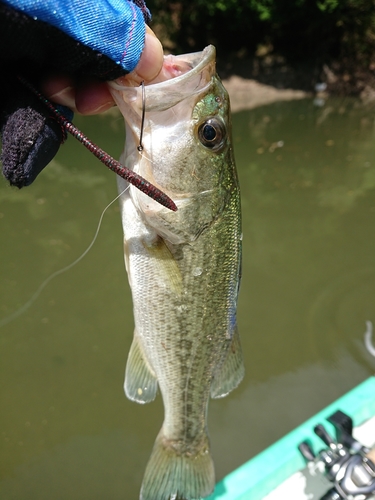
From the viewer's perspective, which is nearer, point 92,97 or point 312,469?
point 92,97

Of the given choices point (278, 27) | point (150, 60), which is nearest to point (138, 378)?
point (150, 60)

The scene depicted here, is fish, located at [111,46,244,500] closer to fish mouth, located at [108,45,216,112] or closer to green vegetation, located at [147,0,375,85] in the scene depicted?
fish mouth, located at [108,45,216,112]

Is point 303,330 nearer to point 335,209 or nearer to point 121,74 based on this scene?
point 335,209

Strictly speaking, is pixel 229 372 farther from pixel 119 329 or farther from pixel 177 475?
pixel 119 329

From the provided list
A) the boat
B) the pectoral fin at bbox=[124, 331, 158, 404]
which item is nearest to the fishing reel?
the boat

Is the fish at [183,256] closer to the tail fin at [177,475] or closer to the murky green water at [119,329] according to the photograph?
the tail fin at [177,475]

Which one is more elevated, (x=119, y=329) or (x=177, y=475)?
(x=177, y=475)

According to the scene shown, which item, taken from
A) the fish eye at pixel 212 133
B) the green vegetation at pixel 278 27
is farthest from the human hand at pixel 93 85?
the green vegetation at pixel 278 27
